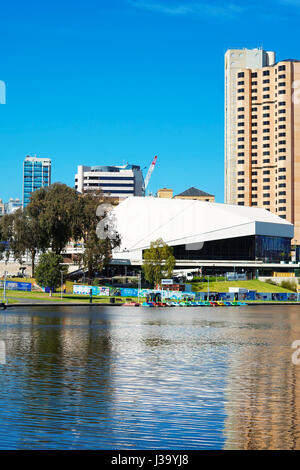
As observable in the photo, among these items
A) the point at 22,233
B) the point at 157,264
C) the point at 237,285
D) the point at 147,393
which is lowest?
the point at 147,393

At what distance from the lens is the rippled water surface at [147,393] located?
726 inches

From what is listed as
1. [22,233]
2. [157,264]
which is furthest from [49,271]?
[157,264]

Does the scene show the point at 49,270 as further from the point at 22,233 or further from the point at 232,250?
the point at 232,250

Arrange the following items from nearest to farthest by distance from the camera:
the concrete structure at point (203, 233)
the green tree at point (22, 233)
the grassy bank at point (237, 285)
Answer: the green tree at point (22, 233) → the grassy bank at point (237, 285) → the concrete structure at point (203, 233)

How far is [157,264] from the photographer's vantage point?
141m

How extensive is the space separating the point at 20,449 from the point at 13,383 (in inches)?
420

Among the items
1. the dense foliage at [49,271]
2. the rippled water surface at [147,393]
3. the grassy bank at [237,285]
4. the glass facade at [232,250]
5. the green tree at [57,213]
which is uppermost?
the green tree at [57,213]

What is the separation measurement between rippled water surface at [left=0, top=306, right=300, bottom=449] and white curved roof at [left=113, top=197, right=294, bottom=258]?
12735 centimetres

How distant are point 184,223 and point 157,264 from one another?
40863 mm

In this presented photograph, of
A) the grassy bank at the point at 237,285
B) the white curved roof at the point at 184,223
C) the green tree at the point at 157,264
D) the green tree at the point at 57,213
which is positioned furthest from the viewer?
the white curved roof at the point at 184,223

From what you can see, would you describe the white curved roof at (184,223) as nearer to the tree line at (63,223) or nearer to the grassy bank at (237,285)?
the grassy bank at (237,285)

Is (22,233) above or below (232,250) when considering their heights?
above

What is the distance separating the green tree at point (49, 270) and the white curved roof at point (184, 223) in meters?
60.9

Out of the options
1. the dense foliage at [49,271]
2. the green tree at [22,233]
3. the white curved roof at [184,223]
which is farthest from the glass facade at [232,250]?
the dense foliage at [49,271]
